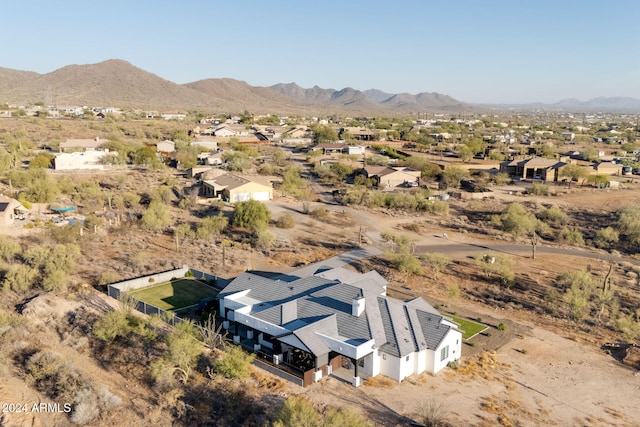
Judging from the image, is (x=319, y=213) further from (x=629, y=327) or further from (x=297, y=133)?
(x=297, y=133)

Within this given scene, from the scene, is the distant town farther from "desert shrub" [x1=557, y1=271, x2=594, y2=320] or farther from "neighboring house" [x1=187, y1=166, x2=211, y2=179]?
"neighboring house" [x1=187, y1=166, x2=211, y2=179]

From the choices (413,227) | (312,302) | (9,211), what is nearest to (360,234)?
(413,227)

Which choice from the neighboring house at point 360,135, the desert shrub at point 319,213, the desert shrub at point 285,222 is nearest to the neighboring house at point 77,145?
the desert shrub at point 319,213

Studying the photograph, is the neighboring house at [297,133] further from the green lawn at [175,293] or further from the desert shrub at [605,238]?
the green lawn at [175,293]

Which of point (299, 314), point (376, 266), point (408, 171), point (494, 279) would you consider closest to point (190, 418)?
point (299, 314)

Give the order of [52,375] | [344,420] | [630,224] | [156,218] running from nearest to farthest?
[344,420]
[52,375]
[156,218]
[630,224]

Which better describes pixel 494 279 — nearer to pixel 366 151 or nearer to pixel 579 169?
pixel 579 169

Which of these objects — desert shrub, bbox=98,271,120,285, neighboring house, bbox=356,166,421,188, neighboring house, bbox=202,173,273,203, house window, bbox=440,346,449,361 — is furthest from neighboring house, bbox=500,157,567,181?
desert shrub, bbox=98,271,120,285
